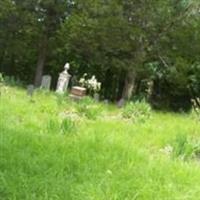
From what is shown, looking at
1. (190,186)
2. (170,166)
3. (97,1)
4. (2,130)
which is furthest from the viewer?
(97,1)

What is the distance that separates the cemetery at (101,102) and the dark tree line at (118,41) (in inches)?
1.6

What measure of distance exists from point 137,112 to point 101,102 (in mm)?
3726

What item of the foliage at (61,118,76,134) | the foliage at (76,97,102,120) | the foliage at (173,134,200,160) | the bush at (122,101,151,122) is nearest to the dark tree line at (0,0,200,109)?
the bush at (122,101,151,122)

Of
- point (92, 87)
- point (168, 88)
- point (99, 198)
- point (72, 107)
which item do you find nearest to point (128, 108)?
point (72, 107)

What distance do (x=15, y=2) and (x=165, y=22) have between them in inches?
296

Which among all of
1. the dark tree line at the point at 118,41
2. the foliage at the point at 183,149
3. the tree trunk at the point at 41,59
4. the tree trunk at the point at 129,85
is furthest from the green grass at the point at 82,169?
the tree trunk at the point at 41,59

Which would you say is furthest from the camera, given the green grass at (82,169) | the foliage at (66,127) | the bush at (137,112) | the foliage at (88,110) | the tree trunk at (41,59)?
the tree trunk at (41,59)

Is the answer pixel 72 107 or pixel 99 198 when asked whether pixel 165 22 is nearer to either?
pixel 72 107

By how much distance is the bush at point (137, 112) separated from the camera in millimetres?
10680

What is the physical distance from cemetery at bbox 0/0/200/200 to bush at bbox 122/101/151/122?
0.08ft

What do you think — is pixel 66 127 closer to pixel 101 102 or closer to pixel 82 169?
pixel 82 169

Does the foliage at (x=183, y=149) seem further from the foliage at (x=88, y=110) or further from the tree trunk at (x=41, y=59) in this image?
the tree trunk at (x=41, y=59)

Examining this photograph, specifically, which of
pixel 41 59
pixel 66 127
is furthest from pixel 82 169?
pixel 41 59

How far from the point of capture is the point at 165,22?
16.6 m
